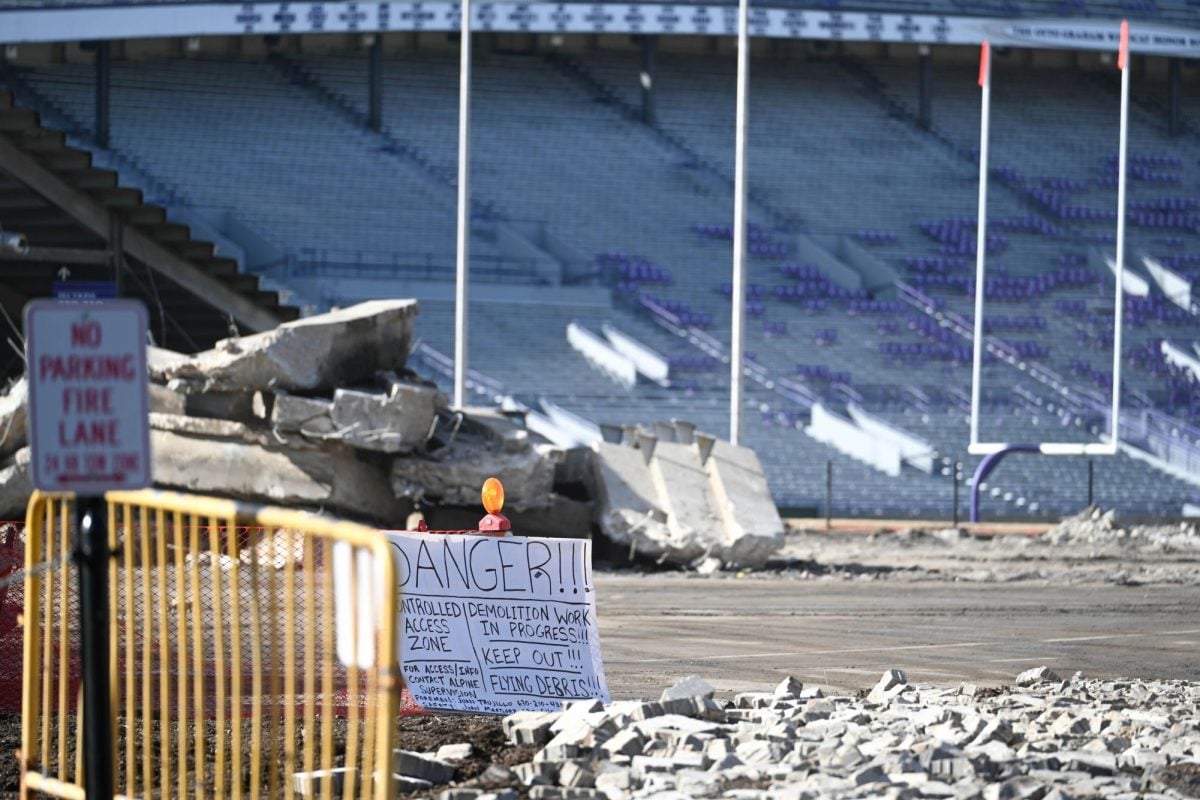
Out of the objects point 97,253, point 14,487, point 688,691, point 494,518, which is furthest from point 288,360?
point 688,691

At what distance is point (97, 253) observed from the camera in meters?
27.0

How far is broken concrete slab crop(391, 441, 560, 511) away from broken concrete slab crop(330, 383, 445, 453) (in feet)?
1.09

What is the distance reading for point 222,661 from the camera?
22.5 feet

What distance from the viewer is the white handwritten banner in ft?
33.3

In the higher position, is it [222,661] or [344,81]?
[344,81]

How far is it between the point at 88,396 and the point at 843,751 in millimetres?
3545

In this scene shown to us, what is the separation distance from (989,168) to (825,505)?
20.2 metres

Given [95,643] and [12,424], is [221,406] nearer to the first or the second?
[12,424]

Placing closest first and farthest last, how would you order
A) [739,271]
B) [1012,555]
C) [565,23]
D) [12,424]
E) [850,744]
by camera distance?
[850,744], [12,424], [1012,555], [739,271], [565,23]

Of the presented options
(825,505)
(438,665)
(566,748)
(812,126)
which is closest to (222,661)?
(566,748)

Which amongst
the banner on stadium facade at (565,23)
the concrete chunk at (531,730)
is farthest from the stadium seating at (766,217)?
the concrete chunk at (531,730)

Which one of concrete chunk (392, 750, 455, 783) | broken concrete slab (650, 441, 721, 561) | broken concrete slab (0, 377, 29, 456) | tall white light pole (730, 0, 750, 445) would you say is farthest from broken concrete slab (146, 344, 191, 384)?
concrete chunk (392, 750, 455, 783)

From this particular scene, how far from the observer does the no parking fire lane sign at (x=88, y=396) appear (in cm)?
577

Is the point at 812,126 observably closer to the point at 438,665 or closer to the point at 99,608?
the point at 438,665
